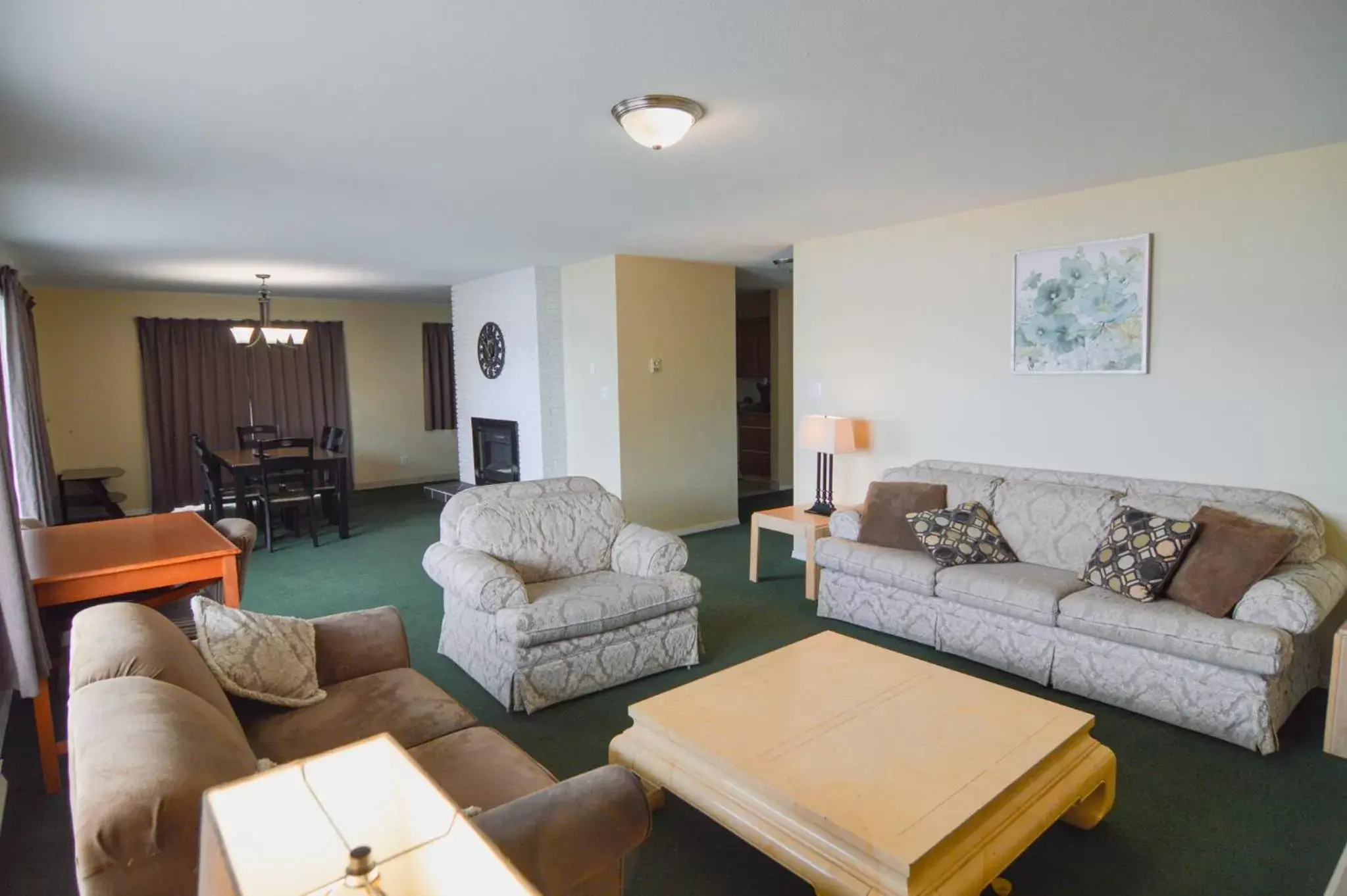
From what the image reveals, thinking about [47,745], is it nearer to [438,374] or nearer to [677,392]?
[677,392]

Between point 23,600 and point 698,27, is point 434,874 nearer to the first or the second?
point 698,27

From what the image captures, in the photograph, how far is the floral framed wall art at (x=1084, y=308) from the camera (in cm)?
367

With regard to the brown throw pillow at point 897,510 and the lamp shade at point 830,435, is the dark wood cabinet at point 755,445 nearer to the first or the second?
the lamp shade at point 830,435

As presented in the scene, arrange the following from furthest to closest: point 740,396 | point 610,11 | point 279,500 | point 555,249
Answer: point 740,396 → point 279,500 → point 555,249 → point 610,11

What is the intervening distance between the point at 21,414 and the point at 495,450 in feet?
12.2

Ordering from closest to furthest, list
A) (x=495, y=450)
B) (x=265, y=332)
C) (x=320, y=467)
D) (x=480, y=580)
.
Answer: (x=480, y=580) < (x=320, y=467) < (x=265, y=332) < (x=495, y=450)

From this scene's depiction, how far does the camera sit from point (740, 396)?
9586 mm

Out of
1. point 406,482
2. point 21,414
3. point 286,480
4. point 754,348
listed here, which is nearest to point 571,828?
point 21,414

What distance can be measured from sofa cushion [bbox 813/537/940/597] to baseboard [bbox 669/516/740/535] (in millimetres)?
2198

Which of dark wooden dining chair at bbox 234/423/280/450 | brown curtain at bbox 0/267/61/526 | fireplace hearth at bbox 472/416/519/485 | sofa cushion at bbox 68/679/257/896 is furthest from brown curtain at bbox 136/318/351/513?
sofa cushion at bbox 68/679/257/896

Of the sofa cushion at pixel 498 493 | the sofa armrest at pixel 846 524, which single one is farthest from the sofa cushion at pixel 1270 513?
the sofa cushion at pixel 498 493

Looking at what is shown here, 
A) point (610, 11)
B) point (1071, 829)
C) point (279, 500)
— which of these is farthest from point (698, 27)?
point (279, 500)

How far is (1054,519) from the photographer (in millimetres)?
3709

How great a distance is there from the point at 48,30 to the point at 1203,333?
4.34 metres
